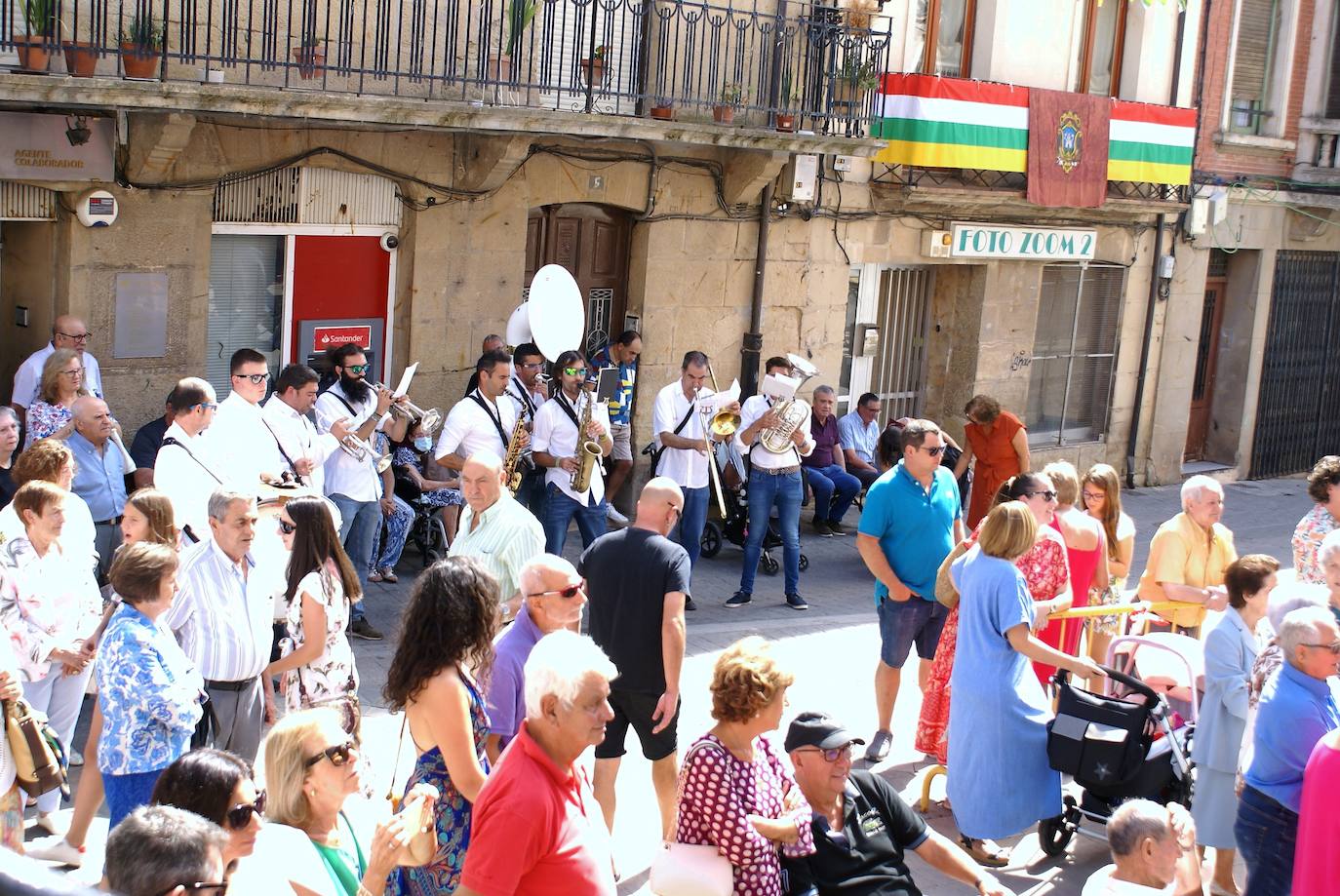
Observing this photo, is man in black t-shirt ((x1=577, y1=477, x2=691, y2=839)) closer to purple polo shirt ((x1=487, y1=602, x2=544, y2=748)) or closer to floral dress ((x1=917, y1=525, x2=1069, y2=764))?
purple polo shirt ((x1=487, y1=602, x2=544, y2=748))

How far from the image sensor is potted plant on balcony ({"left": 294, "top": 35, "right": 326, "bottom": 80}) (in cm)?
1050

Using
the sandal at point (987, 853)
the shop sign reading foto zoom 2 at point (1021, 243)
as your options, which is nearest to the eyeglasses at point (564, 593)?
the sandal at point (987, 853)

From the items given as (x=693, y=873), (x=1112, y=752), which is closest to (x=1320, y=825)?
(x=1112, y=752)

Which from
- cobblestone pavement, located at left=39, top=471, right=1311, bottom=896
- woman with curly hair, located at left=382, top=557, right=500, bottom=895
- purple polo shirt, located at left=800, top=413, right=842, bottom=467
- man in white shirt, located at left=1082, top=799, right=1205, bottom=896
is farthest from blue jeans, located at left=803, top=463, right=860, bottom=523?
woman with curly hair, located at left=382, top=557, right=500, bottom=895

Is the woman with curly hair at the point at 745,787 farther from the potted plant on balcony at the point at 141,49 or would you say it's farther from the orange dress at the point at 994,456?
the orange dress at the point at 994,456

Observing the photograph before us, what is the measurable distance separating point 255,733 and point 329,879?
83.7 inches

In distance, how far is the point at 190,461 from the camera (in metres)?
7.67

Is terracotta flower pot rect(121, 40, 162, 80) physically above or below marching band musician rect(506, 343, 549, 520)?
above

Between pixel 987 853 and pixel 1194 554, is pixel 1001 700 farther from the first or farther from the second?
pixel 1194 554

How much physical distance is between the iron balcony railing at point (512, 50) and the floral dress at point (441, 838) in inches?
240

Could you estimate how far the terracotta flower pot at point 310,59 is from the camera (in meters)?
10.5

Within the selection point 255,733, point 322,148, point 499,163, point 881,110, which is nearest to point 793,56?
point 881,110

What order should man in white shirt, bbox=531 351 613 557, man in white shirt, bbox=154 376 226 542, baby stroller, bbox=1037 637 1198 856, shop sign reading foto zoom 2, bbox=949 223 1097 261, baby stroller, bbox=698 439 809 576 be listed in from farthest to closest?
1. shop sign reading foto zoom 2, bbox=949 223 1097 261
2. baby stroller, bbox=698 439 809 576
3. man in white shirt, bbox=531 351 613 557
4. man in white shirt, bbox=154 376 226 542
5. baby stroller, bbox=1037 637 1198 856

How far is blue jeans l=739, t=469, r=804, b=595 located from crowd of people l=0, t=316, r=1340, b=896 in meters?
0.06
